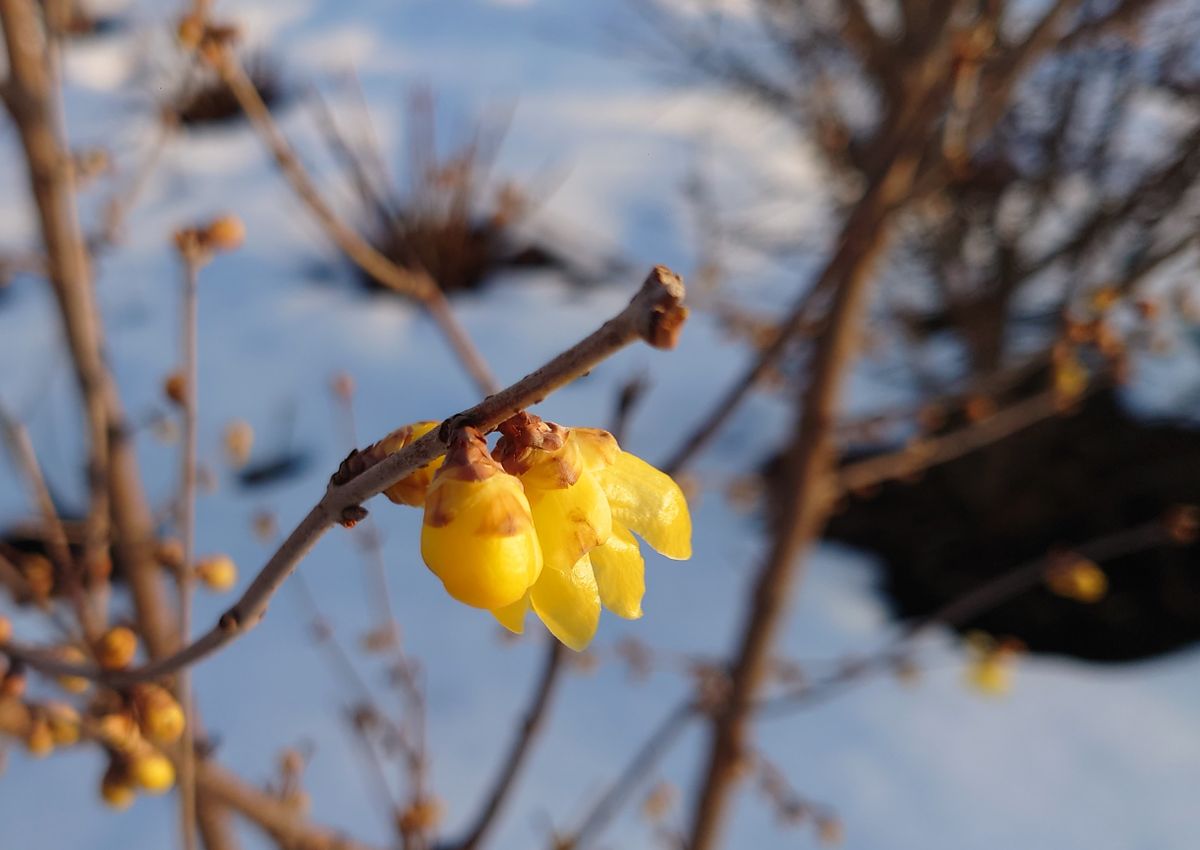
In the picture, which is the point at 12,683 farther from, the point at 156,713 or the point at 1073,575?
the point at 1073,575

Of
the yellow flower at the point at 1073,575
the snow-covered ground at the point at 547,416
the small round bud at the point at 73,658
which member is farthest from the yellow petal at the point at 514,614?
the snow-covered ground at the point at 547,416

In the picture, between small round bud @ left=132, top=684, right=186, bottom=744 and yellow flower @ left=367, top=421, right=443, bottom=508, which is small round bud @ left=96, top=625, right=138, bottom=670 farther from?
yellow flower @ left=367, top=421, right=443, bottom=508

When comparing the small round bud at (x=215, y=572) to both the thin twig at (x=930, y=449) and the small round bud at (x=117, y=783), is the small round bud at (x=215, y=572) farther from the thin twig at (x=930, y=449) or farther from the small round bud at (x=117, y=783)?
the thin twig at (x=930, y=449)

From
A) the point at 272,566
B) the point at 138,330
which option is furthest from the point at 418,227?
the point at 272,566

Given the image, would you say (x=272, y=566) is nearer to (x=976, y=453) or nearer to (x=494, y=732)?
(x=494, y=732)

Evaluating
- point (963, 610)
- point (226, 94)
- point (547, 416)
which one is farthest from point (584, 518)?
point (226, 94)
